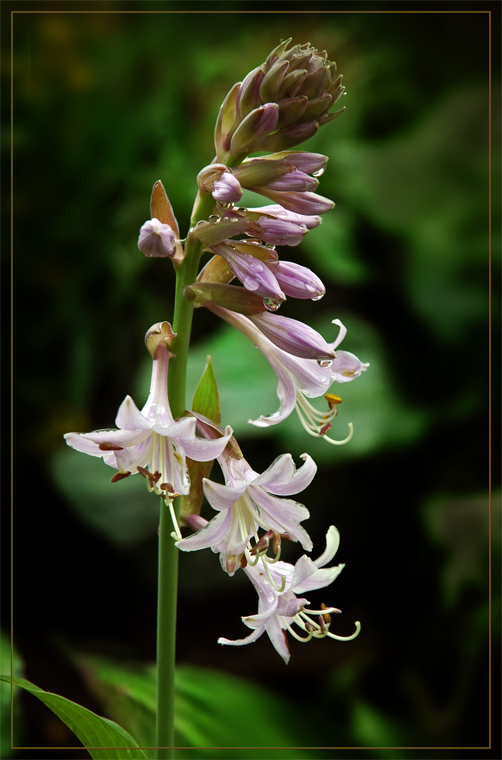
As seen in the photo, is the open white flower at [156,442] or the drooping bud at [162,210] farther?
the drooping bud at [162,210]

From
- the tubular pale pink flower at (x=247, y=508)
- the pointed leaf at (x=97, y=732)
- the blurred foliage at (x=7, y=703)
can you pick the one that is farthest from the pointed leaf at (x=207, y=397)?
the blurred foliage at (x=7, y=703)

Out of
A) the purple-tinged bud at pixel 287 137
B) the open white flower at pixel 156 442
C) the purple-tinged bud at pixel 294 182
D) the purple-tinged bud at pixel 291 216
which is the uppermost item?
the purple-tinged bud at pixel 287 137

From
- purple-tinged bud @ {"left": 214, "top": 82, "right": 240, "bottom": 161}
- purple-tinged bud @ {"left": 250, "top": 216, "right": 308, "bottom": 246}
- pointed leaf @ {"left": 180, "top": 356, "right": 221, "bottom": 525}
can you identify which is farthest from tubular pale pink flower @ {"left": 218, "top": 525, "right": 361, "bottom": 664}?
purple-tinged bud @ {"left": 214, "top": 82, "right": 240, "bottom": 161}

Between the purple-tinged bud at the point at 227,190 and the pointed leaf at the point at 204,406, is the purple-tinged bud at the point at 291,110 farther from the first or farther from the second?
the pointed leaf at the point at 204,406

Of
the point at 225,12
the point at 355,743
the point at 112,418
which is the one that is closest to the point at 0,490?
the point at 112,418

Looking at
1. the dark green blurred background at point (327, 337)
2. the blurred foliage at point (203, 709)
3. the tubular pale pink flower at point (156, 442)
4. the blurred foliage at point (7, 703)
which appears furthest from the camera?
the dark green blurred background at point (327, 337)

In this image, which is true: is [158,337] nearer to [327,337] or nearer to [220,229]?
[220,229]

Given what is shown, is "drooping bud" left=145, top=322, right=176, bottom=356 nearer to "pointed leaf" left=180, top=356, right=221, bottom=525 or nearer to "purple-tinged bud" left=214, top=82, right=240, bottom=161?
"pointed leaf" left=180, top=356, right=221, bottom=525
